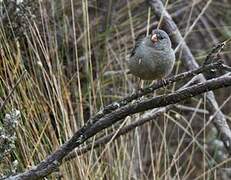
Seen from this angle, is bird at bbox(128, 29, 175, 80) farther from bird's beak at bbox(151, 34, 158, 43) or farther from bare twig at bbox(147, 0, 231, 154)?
bare twig at bbox(147, 0, 231, 154)

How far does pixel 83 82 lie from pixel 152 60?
87cm

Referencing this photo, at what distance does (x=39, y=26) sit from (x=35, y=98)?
0.51 metres

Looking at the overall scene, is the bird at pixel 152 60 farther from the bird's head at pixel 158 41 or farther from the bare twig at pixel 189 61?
the bare twig at pixel 189 61

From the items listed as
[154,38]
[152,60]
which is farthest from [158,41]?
[152,60]

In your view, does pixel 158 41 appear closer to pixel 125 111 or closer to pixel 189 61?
pixel 189 61

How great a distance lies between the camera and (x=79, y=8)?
113 inches

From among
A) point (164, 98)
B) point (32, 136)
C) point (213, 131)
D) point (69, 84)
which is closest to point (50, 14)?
point (69, 84)

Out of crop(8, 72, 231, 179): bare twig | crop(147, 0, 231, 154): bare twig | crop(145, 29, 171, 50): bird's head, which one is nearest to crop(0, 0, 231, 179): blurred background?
crop(147, 0, 231, 154): bare twig

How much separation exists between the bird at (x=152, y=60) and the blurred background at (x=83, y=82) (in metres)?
0.34

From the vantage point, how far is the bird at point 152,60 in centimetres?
183

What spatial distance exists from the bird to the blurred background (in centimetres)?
34

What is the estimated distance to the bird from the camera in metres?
1.83

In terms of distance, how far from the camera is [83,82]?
105 inches

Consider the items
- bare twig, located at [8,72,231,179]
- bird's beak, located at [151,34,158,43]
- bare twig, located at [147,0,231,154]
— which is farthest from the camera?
bare twig, located at [147,0,231,154]
